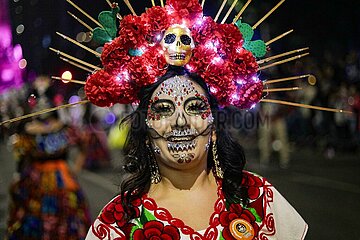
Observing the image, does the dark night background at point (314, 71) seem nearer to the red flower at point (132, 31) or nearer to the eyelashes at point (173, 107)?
the red flower at point (132, 31)

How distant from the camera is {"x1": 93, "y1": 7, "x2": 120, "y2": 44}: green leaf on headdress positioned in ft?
11.2

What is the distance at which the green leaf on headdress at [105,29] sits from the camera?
11.2 feet

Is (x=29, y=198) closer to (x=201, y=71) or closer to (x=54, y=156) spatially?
(x=54, y=156)

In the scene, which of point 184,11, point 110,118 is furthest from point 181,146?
point 110,118

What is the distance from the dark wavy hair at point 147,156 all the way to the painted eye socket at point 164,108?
0.08 m

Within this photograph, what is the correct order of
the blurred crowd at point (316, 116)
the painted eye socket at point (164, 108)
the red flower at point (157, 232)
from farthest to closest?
the blurred crowd at point (316, 116) → the painted eye socket at point (164, 108) → the red flower at point (157, 232)

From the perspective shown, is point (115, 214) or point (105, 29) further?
point (105, 29)

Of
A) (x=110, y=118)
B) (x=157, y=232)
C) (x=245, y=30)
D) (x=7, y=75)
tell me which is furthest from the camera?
(x=110, y=118)

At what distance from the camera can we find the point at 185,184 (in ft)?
10.8

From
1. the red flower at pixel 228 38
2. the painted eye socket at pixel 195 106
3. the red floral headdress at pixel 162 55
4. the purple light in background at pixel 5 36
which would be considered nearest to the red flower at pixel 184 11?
the red floral headdress at pixel 162 55

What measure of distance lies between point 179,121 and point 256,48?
2.08 feet

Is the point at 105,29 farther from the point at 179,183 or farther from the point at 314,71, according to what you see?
the point at 314,71

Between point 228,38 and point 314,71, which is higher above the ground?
point 314,71

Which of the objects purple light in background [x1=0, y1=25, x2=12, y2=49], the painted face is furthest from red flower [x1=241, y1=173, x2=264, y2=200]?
purple light in background [x1=0, y1=25, x2=12, y2=49]
